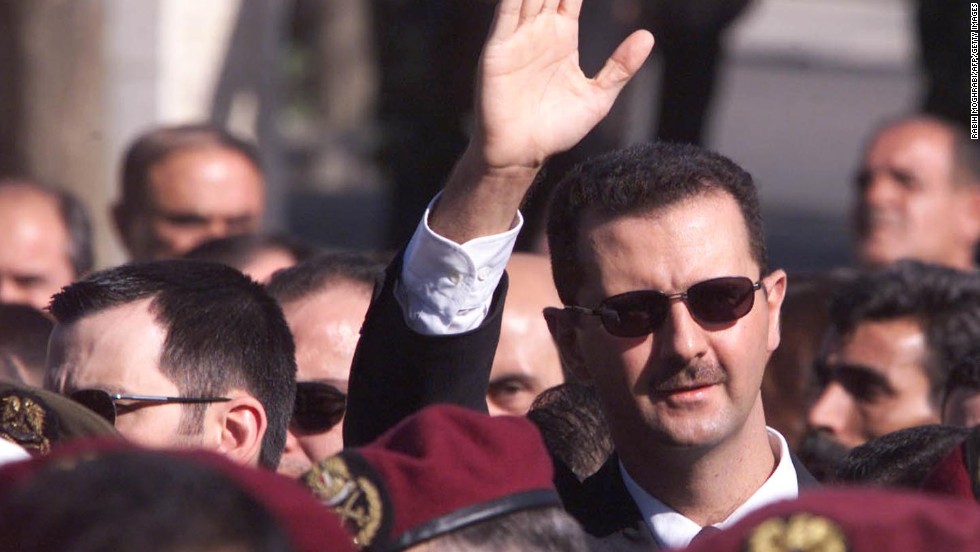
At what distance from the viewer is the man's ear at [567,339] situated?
3064 mm

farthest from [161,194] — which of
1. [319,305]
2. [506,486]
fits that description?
[506,486]

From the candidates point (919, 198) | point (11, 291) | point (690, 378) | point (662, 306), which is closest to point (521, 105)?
point (662, 306)

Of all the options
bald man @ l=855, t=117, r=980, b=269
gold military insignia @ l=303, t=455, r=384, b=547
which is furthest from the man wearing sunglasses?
bald man @ l=855, t=117, r=980, b=269

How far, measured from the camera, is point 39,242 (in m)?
5.84

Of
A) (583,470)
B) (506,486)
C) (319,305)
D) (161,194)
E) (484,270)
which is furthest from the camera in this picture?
(161,194)

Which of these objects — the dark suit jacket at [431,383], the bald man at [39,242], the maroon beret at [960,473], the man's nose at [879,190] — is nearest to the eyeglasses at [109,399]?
the dark suit jacket at [431,383]

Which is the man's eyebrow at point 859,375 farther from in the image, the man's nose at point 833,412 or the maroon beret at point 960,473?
the maroon beret at point 960,473

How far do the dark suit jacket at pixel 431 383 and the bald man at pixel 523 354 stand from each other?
1.15m

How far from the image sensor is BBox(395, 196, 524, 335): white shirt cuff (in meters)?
2.79

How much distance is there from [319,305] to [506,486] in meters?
1.78

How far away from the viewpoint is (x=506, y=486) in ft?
7.31

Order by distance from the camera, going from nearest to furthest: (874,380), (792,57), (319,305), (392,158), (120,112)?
1. (319,305)
2. (874,380)
3. (120,112)
4. (392,158)
5. (792,57)

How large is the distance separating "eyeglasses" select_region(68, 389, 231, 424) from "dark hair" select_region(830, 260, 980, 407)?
201 centimetres

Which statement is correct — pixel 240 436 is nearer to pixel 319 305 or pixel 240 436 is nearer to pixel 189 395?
pixel 189 395
